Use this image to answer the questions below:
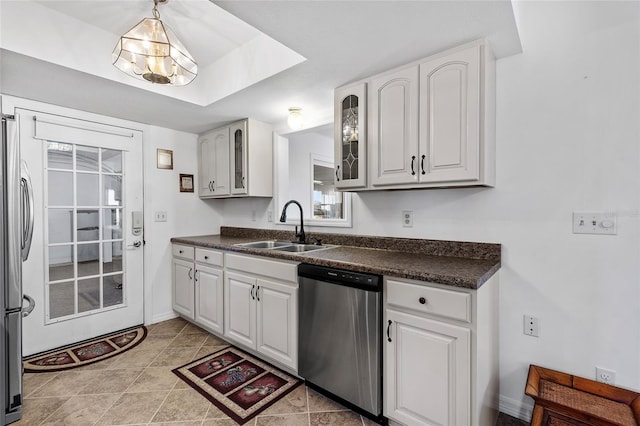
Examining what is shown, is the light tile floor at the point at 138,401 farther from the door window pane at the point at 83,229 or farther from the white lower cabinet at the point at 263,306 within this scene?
the door window pane at the point at 83,229

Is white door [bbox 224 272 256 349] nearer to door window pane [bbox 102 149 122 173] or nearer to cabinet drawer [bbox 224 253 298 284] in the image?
cabinet drawer [bbox 224 253 298 284]

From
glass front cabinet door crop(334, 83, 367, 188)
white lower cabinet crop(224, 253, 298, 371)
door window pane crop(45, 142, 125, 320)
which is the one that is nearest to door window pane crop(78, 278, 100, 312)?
door window pane crop(45, 142, 125, 320)

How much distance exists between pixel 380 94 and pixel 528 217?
116 centimetres

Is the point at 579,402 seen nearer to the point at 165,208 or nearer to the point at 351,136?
the point at 351,136

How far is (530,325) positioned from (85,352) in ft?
10.9

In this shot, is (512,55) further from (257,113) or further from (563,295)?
(257,113)

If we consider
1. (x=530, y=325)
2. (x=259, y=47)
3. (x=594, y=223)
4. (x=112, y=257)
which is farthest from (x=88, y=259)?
(x=594, y=223)

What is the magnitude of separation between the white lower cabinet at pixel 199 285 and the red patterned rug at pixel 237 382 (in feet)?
1.17

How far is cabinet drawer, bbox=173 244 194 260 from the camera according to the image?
118 inches

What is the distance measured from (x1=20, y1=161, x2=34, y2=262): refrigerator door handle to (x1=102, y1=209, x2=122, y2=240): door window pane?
1.30 m

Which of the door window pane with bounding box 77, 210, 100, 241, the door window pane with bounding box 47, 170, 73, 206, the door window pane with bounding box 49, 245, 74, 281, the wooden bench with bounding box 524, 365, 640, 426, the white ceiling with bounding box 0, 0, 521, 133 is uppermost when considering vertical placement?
the white ceiling with bounding box 0, 0, 521, 133

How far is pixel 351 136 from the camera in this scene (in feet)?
6.98

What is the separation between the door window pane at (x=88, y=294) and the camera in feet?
8.90

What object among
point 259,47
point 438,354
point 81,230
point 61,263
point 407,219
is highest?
point 259,47
